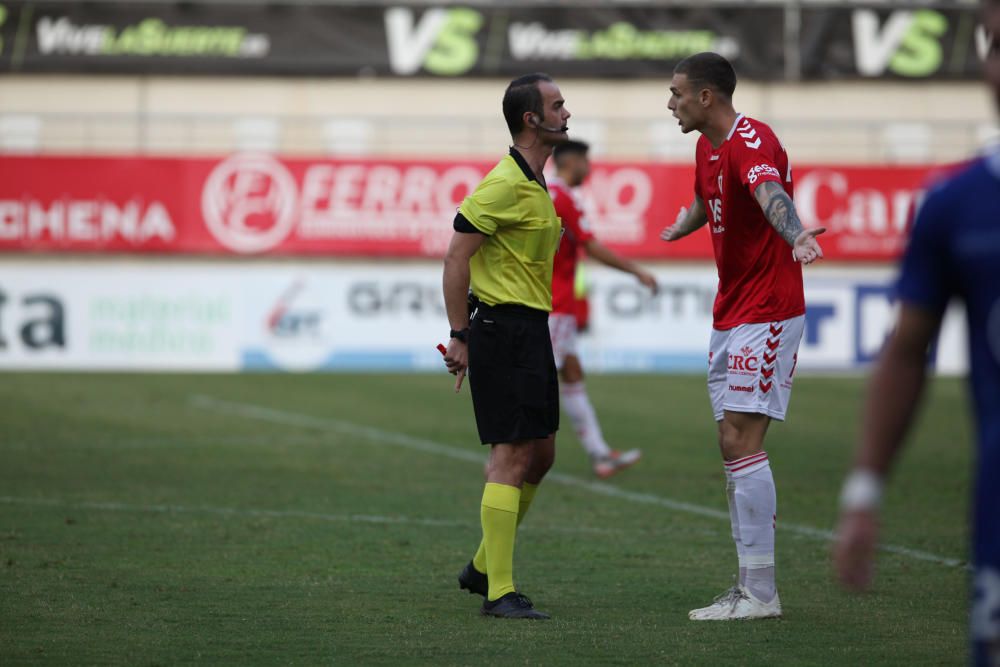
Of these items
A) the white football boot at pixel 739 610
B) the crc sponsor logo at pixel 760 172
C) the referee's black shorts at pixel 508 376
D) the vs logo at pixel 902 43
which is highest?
the vs logo at pixel 902 43

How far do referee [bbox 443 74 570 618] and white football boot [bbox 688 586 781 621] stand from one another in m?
0.64

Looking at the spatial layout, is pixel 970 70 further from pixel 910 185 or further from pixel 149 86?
pixel 149 86

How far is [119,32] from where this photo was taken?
101 feet

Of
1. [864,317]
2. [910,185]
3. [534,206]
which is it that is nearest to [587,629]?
[534,206]

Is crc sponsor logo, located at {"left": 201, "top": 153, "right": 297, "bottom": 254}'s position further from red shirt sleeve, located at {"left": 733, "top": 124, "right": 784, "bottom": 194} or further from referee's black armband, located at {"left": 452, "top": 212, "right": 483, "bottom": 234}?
→ red shirt sleeve, located at {"left": 733, "top": 124, "right": 784, "bottom": 194}

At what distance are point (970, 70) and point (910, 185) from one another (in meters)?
7.51

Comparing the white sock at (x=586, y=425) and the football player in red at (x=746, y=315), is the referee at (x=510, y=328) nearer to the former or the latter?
the football player in red at (x=746, y=315)

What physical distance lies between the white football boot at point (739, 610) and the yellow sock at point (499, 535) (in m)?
→ 0.76

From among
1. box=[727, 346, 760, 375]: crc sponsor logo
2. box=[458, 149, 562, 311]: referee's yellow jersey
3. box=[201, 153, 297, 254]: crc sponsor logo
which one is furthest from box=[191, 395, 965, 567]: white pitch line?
box=[201, 153, 297, 254]: crc sponsor logo

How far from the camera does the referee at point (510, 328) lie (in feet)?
20.5

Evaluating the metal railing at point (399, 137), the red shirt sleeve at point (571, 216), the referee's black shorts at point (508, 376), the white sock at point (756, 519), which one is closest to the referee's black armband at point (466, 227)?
the referee's black shorts at point (508, 376)

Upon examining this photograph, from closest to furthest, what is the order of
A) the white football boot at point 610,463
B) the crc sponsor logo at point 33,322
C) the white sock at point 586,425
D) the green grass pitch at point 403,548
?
the green grass pitch at point 403,548
the white football boot at point 610,463
the white sock at point 586,425
the crc sponsor logo at point 33,322

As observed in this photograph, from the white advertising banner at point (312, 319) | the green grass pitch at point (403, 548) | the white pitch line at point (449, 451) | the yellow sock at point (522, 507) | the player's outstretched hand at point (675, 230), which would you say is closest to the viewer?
the green grass pitch at point (403, 548)

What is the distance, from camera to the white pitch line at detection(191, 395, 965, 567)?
8.25 meters
